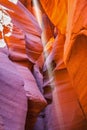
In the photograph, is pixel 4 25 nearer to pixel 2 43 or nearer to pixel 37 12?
pixel 2 43

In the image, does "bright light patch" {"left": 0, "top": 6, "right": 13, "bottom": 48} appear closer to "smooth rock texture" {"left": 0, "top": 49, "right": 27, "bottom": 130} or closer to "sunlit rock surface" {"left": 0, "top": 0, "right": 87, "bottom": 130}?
"sunlit rock surface" {"left": 0, "top": 0, "right": 87, "bottom": 130}

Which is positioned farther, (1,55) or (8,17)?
(8,17)

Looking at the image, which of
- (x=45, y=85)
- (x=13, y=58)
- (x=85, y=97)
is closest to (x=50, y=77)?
(x=45, y=85)

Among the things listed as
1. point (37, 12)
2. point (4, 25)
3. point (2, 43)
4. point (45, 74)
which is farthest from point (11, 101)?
point (37, 12)

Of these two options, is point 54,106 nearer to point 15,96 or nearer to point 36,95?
point 36,95

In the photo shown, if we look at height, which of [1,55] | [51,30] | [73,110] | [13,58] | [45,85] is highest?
[1,55]

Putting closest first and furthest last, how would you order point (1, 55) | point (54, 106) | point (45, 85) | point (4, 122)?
point (4, 122) → point (1, 55) → point (54, 106) → point (45, 85)

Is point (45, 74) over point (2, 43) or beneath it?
beneath

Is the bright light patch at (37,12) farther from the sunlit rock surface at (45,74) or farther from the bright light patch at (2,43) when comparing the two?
the bright light patch at (2,43)

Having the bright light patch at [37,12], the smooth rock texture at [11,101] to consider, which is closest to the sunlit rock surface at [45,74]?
the smooth rock texture at [11,101]

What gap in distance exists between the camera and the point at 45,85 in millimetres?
5941

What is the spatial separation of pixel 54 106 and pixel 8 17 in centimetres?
182

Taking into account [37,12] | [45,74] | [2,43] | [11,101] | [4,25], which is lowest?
[37,12]

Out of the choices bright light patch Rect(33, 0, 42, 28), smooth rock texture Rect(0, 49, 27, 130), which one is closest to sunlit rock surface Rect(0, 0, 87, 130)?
smooth rock texture Rect(0, 49, 27, 130)
